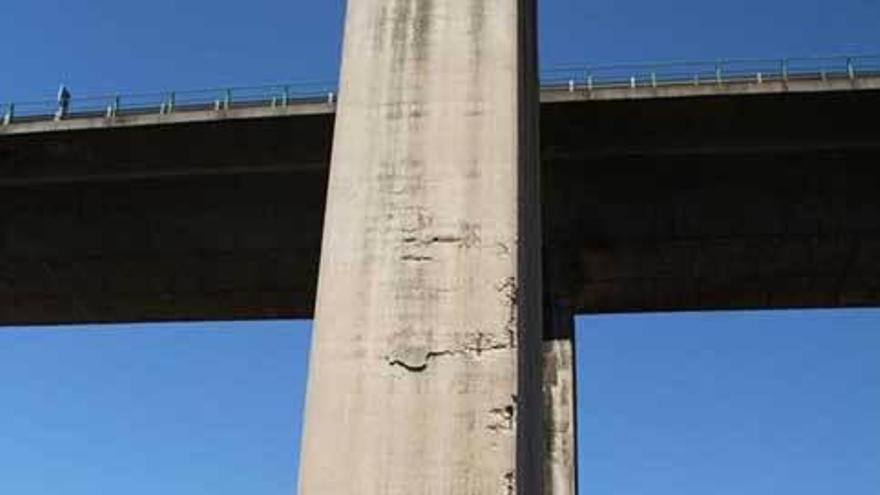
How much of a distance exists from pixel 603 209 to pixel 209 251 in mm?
8209

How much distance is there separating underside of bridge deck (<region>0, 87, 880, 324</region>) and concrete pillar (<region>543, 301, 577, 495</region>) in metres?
0.81

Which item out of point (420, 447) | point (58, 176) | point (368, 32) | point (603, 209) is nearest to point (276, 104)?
point (58, 176)

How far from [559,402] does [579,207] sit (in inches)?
154

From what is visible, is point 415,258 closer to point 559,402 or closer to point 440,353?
point 440,353

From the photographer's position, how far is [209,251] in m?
24.8

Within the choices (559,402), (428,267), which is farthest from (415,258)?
(559,402)

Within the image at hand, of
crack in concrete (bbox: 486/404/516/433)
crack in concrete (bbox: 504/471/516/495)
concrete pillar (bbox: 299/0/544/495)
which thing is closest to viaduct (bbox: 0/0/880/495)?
concrete pillar (bbox: 299/0/544/495)

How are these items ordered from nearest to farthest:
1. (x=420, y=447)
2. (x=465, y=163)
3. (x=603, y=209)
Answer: (x=420, y=447) → (x=465, y=163) → (x=603, y=209)

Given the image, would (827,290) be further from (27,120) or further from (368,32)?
(368,32)

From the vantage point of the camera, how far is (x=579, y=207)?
2367 cm

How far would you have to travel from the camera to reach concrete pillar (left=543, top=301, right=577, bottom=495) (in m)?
21.8

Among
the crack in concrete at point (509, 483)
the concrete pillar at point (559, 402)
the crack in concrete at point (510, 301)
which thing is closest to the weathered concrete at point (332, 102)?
the concrete pillar at point (559, 402)

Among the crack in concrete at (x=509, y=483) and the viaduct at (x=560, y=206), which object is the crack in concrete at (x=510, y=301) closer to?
the crack in concrete at (x=509, y=483)

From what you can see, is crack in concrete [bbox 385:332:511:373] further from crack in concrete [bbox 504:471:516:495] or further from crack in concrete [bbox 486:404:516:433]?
crack in concrete [bbox 504:471:516:495]
